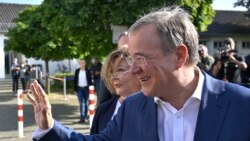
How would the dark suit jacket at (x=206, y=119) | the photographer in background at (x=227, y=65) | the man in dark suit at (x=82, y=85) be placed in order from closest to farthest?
the dark suit jacket at (x=206, y=119), the photographer in background at (x=227, y=65), the man in dark suit at (x=82, y=85)

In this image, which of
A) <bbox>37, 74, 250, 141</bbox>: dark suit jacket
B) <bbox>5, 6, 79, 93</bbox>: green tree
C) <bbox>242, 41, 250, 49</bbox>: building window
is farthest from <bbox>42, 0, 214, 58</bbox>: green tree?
<bbox>242, 41, 250, 49</bbox>: building window

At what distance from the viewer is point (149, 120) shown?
232cm

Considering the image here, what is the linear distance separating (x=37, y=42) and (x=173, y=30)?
67.3ft

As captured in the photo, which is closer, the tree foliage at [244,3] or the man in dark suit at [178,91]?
the man in dark suit at [178,91]

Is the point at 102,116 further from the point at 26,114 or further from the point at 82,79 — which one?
the point at 26,114

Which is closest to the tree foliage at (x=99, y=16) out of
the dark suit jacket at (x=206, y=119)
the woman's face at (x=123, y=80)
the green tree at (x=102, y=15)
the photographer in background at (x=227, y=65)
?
the green tree at (x=102, y=15)

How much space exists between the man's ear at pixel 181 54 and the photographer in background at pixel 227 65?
4997 mm

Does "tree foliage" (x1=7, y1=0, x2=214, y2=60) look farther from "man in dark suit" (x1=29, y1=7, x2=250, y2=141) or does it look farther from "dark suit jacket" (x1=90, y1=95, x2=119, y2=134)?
"man in dark suit" (x1=29, y1=7, x2=250, y2=141)

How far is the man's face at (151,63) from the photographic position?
2.21m

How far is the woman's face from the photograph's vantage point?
11.2ft

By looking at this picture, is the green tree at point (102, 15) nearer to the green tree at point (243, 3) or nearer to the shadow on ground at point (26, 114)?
the shadow on ground at point (26, 114)

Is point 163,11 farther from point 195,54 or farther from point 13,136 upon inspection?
point 13,136

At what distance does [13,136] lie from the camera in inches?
416

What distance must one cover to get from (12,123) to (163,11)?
36.5 ft
